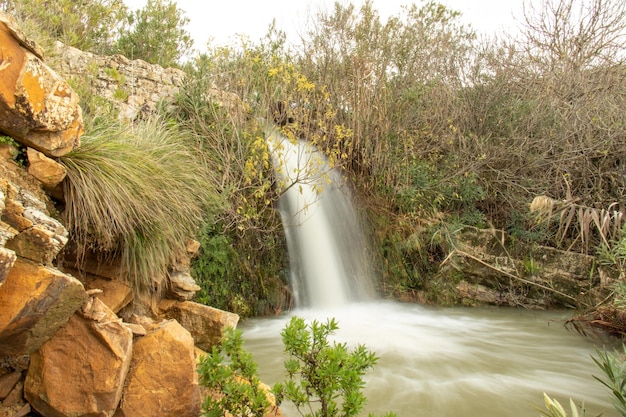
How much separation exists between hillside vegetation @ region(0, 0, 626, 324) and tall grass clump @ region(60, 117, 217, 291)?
2.41 metres

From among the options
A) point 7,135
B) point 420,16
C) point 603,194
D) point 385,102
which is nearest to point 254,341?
point 7,135

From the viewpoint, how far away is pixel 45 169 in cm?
293

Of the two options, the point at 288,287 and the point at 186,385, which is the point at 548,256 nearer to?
the point at 288,287

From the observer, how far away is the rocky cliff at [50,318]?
2445 millimetres

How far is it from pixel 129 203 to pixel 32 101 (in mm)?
1028

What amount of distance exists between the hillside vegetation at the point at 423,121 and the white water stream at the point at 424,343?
1.83 ft

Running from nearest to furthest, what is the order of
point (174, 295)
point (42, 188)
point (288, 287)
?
1. point (42, 188)
2. point (174, 295)
3. point (288, 287)

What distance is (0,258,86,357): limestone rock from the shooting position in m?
2.33

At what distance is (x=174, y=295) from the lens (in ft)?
14.1

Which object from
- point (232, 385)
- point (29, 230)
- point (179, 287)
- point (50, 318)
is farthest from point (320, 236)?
point (29, 230)

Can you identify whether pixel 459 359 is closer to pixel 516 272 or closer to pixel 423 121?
pixel 516 272

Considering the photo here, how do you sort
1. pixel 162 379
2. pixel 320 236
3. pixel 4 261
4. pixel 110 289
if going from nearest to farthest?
pixel 4 261
pixel 162 379
pixel 110 289
pixel 320 236

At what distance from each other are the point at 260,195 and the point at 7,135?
3969 millimetres

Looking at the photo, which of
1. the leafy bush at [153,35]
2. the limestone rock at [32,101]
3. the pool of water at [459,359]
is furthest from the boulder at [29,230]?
the leafy bush at [153,35]
